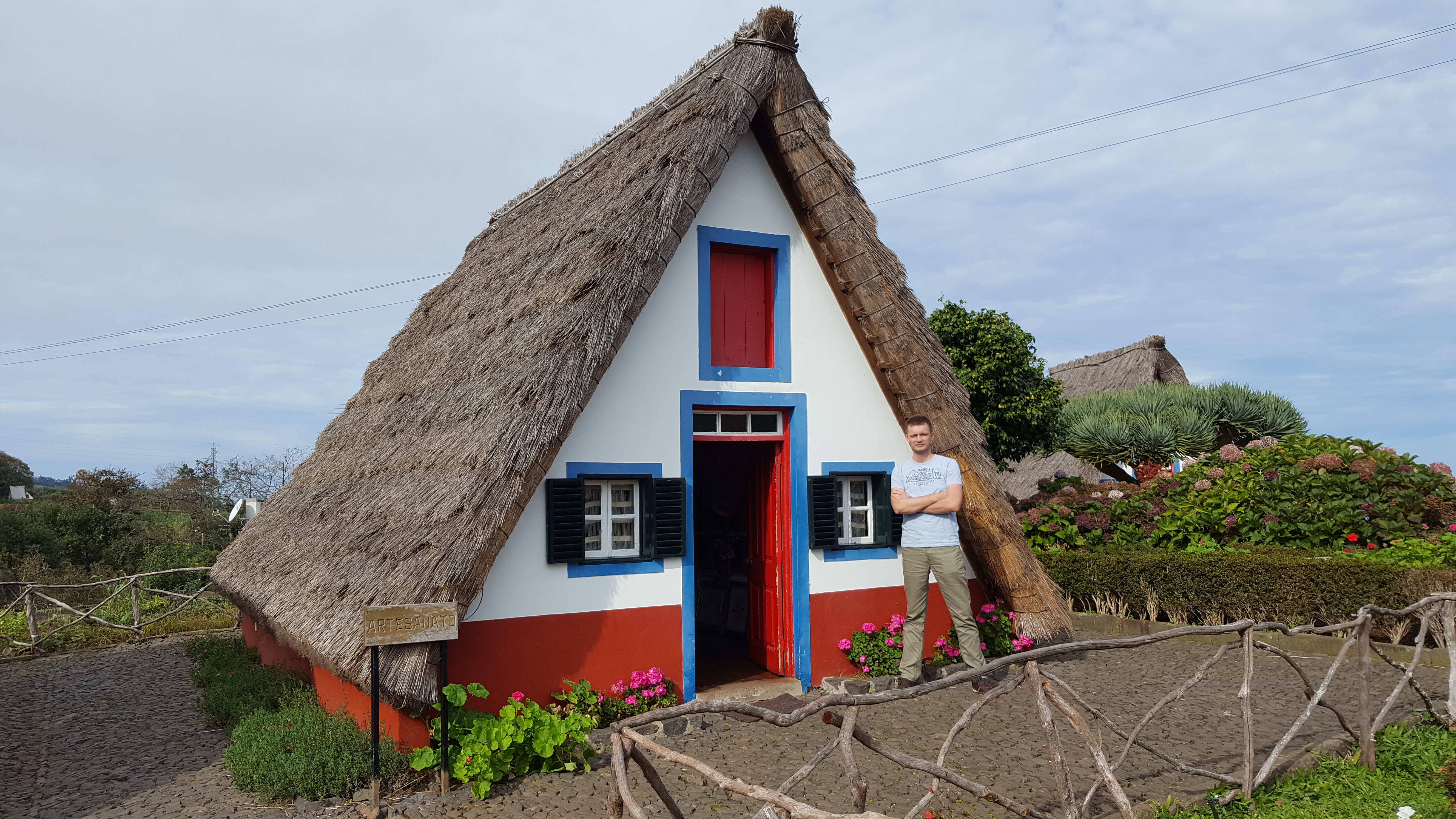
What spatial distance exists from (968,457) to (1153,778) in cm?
303

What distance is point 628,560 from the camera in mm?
6633

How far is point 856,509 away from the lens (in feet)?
25.7

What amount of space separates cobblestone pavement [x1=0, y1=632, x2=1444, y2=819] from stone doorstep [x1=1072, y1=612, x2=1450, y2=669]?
0.20 meters

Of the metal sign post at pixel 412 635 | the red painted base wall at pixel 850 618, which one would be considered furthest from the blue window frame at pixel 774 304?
the metal sign post at pixel 412 635

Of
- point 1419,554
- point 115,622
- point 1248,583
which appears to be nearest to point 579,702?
point 1248,583

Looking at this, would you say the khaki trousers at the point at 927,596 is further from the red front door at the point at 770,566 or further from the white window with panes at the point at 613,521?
the white window with panes at the point at 613,521

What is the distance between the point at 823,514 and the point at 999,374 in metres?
6.95

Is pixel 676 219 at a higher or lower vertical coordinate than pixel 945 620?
higher

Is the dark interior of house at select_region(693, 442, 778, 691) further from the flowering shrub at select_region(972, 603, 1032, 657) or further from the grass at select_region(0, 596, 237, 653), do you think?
the grass at select_region(0, 596, 237, 653)

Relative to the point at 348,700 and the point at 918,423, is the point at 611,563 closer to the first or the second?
the point at 348,700

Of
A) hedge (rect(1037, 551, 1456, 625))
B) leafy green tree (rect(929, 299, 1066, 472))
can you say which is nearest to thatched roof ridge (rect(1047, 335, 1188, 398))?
leafy green tree (rect(929, 299, 1066, 472))

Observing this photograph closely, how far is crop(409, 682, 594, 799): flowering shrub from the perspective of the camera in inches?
205

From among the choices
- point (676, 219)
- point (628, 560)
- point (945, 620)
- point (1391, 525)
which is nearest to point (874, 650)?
point (945, 620)

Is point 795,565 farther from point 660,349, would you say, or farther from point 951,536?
point 660,349
